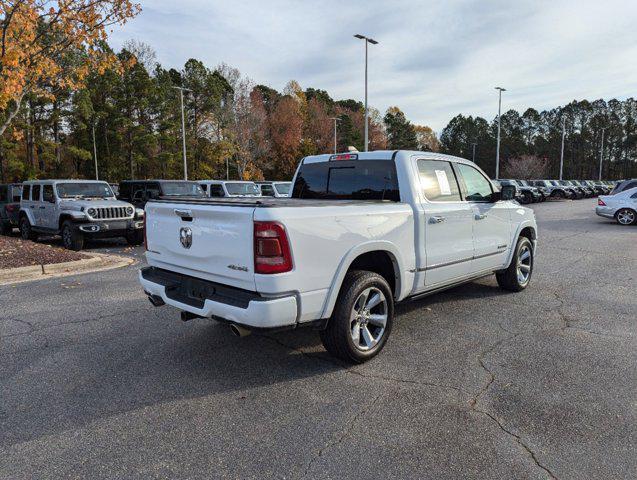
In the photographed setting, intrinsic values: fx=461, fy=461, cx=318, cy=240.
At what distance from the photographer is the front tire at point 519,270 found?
6.40m

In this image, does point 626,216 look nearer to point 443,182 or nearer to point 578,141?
point 443,182

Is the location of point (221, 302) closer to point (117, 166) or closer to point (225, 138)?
point (225, 138)

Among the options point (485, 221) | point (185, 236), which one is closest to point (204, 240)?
point (185, 236)

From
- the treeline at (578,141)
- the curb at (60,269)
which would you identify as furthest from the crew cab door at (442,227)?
the treeline at (578,141)

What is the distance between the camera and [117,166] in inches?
2047

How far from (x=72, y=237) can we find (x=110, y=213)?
3.37 ft

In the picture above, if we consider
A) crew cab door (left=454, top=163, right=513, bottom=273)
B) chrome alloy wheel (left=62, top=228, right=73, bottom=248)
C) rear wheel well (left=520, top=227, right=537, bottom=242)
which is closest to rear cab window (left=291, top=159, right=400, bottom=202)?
crew cab door (left=454, top=163, right=513, bottom=273)

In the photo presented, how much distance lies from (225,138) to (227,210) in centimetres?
4265

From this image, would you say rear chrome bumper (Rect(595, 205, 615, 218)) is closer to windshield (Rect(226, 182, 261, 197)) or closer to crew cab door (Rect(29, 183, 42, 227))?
windshield (Rect(226, 182, 261, 197))

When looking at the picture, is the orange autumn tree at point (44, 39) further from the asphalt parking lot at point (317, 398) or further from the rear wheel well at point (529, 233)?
the rear wheel well at point (529, 233)

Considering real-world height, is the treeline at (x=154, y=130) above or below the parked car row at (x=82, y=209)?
above

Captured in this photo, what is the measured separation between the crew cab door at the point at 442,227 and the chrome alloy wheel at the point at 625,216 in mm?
15833

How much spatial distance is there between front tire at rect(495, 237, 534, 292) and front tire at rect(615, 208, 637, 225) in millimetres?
13775

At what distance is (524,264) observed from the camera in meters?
6.81
